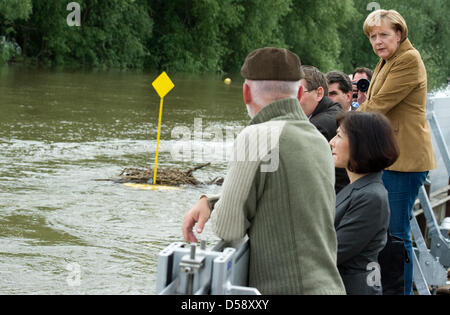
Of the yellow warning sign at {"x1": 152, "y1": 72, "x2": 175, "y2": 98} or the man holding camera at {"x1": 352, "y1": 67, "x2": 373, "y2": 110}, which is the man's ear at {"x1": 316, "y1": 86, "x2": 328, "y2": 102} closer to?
the man holding camera at {"x1": 352, "y1": 67, "x2": 373, "y2": 110}

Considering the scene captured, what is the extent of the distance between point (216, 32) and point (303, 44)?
7.18 m

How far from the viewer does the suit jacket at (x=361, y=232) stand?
367 centimetres

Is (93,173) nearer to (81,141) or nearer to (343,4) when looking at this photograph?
(81,141)

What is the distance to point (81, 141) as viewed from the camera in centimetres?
1612

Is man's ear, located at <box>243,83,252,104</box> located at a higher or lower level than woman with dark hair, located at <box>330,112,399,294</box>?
higher

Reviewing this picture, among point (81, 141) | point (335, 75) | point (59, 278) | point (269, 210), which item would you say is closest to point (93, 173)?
point (81, 141)

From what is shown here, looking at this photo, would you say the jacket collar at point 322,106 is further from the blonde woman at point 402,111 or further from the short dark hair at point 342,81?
the short dark hair at point 342,81

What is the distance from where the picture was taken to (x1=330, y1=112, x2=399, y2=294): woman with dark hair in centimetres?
368

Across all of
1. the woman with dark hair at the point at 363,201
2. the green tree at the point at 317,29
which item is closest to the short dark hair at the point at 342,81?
the woman with dark hair at the point at 363,201

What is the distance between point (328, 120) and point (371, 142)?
1387 millimetres

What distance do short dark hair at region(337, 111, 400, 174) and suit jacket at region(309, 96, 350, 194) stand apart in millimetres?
950

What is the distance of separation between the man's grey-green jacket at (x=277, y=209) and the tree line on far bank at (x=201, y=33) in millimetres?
28827

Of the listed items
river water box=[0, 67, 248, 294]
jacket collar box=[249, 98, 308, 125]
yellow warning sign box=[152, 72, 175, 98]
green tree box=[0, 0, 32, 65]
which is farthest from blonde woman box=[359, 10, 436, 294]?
green tree box=[0, 0, 32, 65]

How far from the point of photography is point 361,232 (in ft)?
12.1
